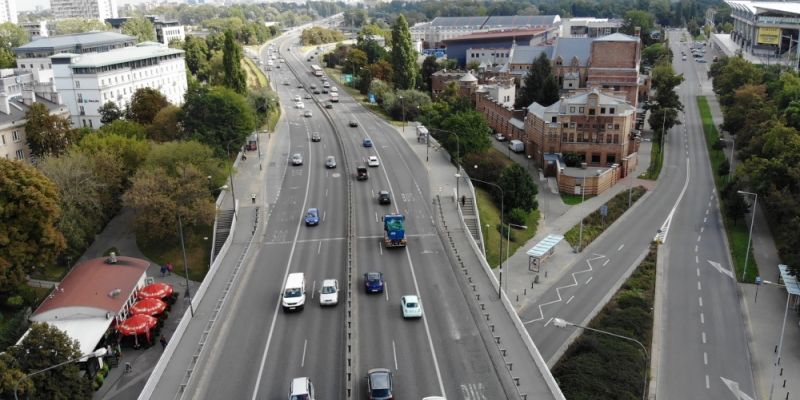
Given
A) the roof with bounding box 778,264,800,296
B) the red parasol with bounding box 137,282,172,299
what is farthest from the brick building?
the red parasol with bounding box 137,282,172,299

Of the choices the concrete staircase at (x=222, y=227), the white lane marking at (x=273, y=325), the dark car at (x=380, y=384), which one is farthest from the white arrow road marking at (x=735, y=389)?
the concrete staircase at (x=222, y=227)

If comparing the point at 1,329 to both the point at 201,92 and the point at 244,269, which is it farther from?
the point at 201,92

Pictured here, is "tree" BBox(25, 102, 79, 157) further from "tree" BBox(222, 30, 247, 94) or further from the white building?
"tree" BBox(222, 30, 247, 94)

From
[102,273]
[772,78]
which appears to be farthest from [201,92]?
[772,78]

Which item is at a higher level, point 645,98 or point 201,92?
point 201,92

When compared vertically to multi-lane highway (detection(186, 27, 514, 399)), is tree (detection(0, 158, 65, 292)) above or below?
above

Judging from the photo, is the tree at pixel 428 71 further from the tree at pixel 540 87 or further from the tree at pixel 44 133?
the tree at pixel 44 133
